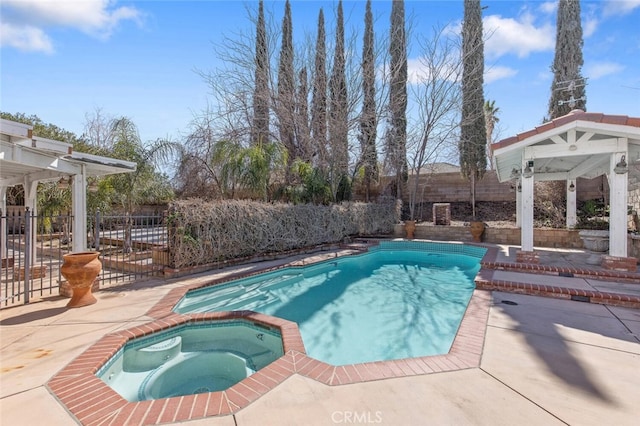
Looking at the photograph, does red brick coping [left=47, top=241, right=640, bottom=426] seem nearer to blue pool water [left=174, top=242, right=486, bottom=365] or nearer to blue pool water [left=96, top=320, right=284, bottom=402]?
blue pool water [left=96, top=320, right=284, bottom=402]

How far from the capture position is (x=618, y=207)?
291 inches

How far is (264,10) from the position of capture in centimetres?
1497

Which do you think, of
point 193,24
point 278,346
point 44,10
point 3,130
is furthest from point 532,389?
point 193,24

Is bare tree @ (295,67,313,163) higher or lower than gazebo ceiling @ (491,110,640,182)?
higher

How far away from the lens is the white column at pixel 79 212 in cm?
636

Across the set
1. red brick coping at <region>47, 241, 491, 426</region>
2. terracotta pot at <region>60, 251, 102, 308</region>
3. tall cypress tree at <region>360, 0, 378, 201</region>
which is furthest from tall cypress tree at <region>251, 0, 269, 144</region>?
red brick coping at <region>47, 241, 491, 426</region>

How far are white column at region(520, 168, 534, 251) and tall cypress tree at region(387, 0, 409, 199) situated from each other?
9.72 meters

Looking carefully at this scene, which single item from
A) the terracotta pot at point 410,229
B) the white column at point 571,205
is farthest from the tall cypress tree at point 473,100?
the white column at point 571,205

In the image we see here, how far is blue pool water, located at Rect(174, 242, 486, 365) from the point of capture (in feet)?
15.8

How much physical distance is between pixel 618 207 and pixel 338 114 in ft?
35.4

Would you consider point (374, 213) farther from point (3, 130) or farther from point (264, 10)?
point (3, 130)

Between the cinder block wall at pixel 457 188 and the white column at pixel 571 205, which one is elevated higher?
the cinder block wall at pixel 457 188

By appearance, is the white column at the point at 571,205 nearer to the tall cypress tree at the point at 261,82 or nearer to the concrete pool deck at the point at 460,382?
the concrete pool deck at the point at 460,382

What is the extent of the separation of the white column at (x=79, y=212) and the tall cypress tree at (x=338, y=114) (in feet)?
34.0
